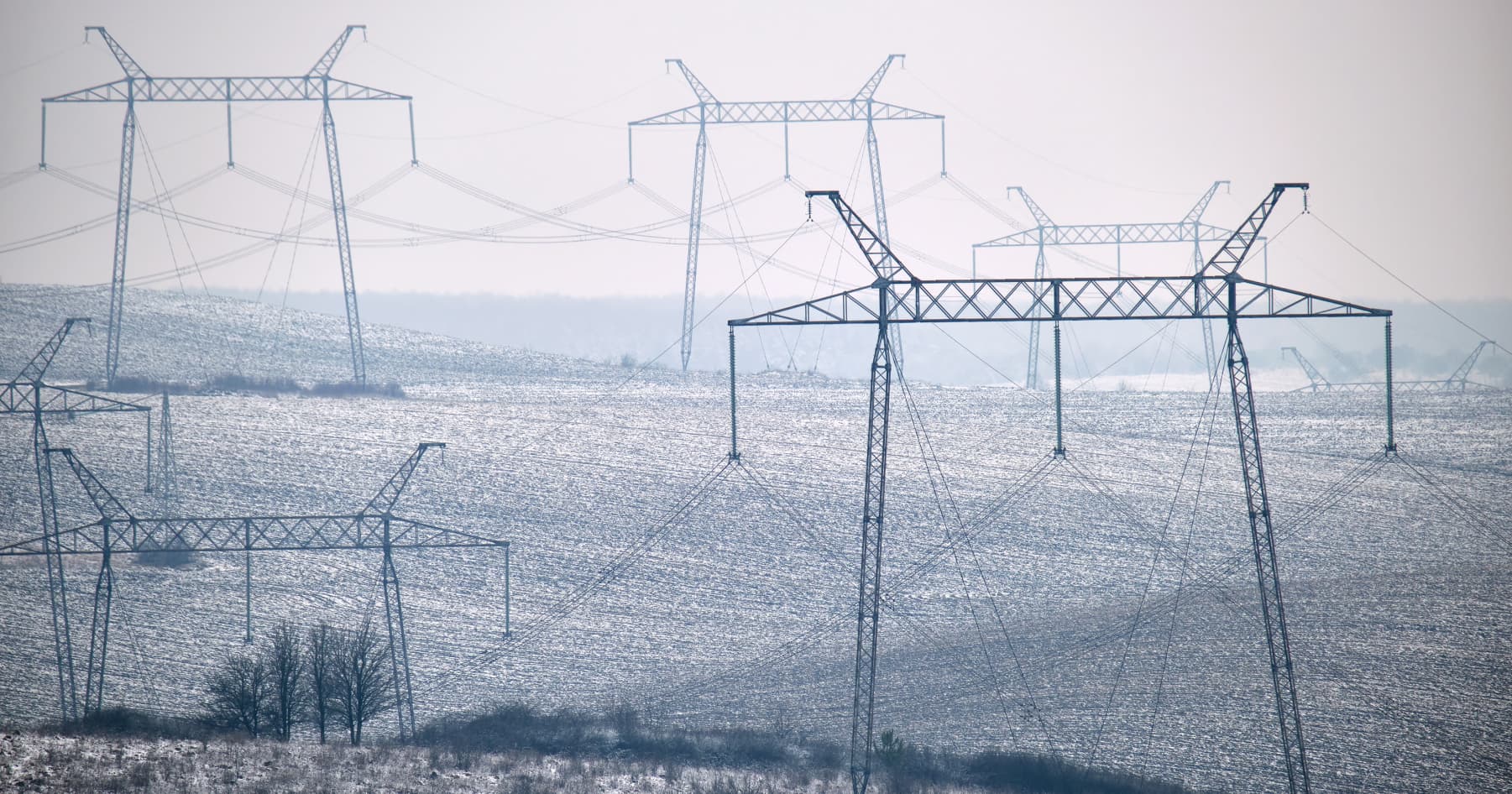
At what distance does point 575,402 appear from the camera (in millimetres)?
78688

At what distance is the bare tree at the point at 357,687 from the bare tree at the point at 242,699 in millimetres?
1821

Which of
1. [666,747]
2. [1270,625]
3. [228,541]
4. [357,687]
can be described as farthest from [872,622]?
[228,541]

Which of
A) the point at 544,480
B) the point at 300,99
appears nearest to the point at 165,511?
the point at 544,480

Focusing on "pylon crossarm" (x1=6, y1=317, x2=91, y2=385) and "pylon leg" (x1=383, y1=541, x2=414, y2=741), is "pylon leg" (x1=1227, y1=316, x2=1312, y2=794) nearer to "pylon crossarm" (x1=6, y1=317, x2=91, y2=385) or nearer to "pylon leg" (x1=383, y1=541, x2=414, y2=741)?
"pylon leg" (x1=383, y1=541, x2=414, y2=741)

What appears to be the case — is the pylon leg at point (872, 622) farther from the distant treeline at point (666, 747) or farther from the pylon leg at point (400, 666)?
the pylon leg at point (400, 666)

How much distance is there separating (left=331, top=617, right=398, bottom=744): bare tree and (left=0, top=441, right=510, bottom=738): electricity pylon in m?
0.57

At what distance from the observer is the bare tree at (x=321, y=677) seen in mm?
34406

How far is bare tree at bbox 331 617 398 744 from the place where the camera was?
34.4 m

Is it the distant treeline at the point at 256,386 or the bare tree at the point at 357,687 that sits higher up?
the distant treeline at the point at 256,386

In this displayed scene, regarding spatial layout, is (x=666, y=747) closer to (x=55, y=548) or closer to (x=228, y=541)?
(x=228, y=541)

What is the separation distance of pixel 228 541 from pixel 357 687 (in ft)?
28.8

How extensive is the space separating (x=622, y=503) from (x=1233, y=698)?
28.3m

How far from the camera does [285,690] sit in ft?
112

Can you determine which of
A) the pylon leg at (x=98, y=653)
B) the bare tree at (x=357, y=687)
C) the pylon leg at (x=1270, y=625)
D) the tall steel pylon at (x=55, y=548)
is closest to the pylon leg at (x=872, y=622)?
the pylon leg at (x=1270, y=625)
